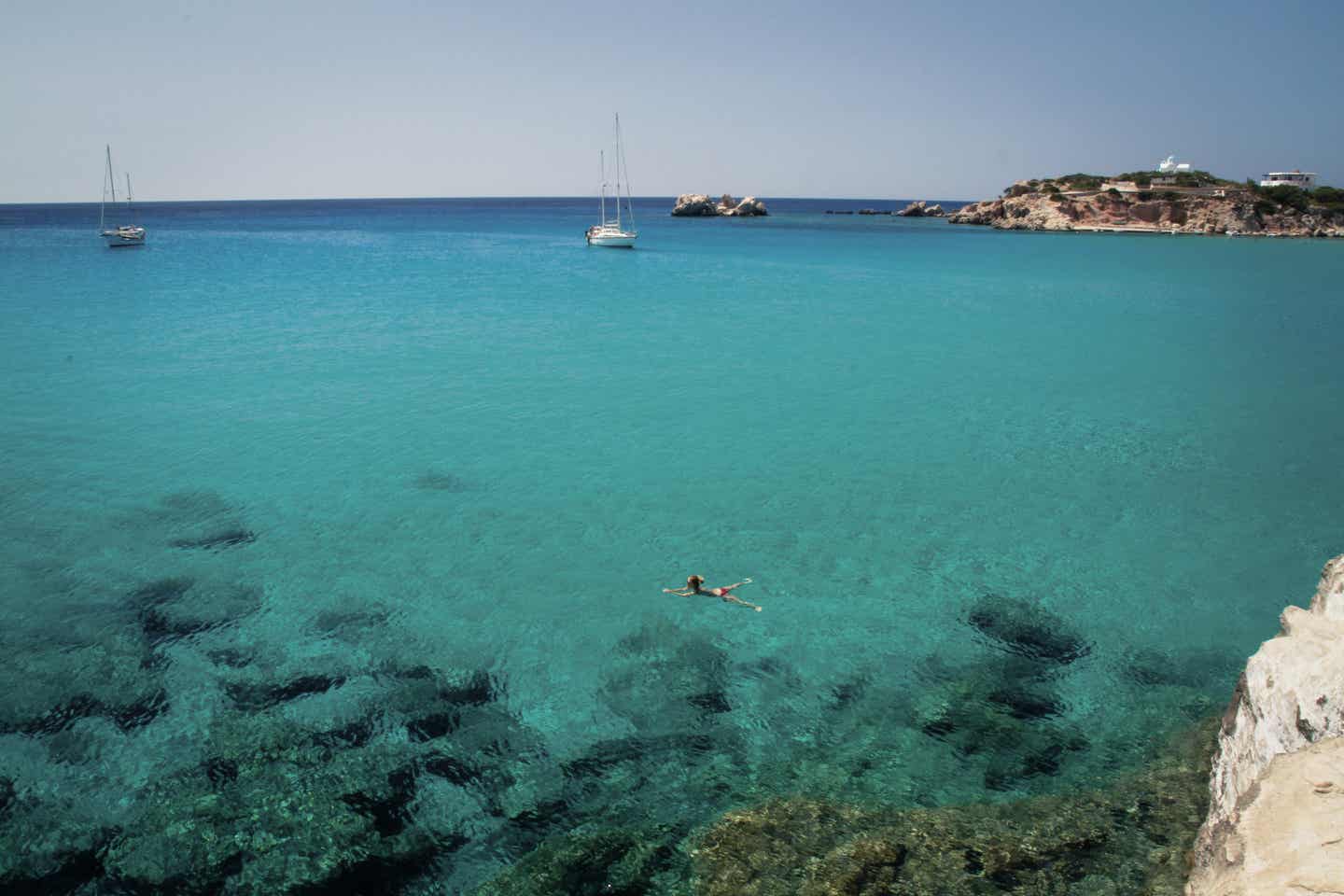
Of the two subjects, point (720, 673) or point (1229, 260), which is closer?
point (720, 673)

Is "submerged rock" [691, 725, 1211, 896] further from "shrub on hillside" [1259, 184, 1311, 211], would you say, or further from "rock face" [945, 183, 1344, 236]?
"shrub on hillside" [1259, 184, 1311, 211]

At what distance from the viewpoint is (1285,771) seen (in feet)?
20.0

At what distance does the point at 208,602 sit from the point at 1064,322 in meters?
40.9

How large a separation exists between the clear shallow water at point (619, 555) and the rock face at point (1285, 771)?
2.16 m

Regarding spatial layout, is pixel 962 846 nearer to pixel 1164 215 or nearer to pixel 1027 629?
pixel 1027 629

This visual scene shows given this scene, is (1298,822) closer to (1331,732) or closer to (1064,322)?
(1331,732)

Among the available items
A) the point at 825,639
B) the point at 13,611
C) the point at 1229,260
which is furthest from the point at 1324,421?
the point at 1229,260

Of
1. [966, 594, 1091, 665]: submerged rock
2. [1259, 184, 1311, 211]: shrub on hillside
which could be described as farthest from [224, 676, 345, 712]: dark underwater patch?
[1259, 184, 1311, 211]: shrub on hillside

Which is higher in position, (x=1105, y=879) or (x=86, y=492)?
(x=86, y=492)

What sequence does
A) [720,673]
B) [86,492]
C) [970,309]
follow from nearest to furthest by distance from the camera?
1. [720,673]
2. [86,492]
3. [970,309]

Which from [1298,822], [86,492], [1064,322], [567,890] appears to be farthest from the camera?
[1064,322]

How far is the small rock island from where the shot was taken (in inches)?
3920

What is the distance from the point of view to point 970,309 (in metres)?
44.2

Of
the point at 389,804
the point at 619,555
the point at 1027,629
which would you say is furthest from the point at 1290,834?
the point at 619,555
